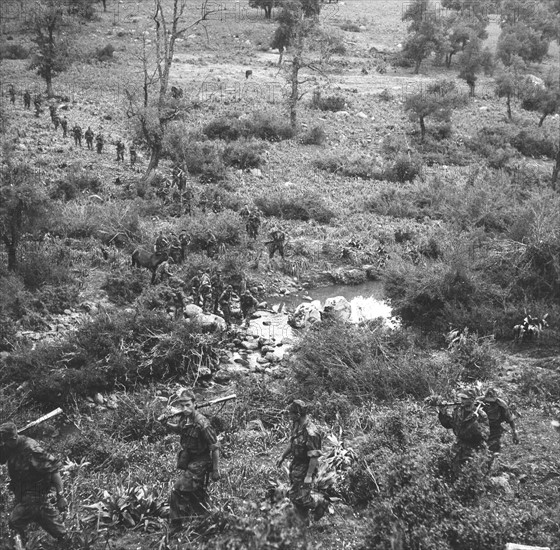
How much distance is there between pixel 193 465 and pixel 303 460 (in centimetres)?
117

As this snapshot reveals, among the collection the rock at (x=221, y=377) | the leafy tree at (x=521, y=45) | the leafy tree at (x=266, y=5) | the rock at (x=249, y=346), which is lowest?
the rock at (x=249, y=346)

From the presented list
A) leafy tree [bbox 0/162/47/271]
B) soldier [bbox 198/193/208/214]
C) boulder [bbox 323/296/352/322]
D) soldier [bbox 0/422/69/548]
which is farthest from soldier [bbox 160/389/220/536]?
soldier [bbox 198/193/208/214]

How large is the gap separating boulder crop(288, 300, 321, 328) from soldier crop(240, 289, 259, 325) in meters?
0.90

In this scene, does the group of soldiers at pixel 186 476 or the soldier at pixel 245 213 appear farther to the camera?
the soldier at pixel 245 213

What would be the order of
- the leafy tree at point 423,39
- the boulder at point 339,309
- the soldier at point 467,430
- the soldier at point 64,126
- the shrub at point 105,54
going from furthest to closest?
the leafy tree at point 423,39 → the shrub at point 105,54 → the soldier at point 64,126 → the boulder at point 339,309 → the soldier at point 467,430

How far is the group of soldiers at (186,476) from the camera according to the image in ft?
18.6

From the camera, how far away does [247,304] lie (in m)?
13.0

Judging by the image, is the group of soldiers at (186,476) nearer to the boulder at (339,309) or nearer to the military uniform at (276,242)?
the boulder at (339,309)

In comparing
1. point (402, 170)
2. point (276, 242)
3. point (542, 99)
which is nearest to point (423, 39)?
point (542, 99)

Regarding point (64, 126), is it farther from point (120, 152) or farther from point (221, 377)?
point (221, 377)

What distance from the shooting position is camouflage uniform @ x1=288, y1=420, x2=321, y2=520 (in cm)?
619

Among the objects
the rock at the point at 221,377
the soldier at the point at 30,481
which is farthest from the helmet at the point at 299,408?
the rock at the point at 221,377

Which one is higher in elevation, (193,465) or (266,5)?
(266,5)

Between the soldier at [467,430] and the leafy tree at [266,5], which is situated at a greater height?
the leafy tree at [266,5]
